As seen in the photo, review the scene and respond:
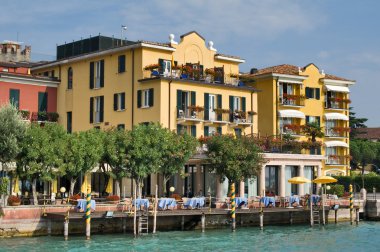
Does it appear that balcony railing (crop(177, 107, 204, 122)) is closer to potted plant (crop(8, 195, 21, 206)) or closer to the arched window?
the arched window

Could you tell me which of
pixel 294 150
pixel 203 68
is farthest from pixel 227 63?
pixel 294 150

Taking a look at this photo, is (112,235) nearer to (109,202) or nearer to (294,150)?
(109,202)

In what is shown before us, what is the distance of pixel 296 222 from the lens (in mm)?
62656

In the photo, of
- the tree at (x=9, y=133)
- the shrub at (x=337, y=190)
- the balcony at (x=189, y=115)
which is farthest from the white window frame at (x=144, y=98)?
the shrub at (x=337, y=190)

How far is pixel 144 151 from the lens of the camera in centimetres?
5509

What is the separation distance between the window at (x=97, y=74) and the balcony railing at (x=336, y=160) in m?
26.0

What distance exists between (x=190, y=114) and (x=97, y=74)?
33.4 feet

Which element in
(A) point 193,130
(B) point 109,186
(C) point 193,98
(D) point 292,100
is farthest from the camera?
(D) point 292,100

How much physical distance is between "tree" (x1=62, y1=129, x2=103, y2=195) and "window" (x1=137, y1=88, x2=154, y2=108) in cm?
1014

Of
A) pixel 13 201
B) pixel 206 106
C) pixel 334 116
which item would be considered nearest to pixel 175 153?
pixel 206 106

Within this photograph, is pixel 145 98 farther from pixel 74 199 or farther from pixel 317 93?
pixel 317 93

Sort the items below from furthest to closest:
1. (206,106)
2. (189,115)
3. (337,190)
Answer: (337,190), (206,106), (189,115)

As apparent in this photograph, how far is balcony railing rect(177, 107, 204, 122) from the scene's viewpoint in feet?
212

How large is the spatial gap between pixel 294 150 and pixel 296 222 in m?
8.72
